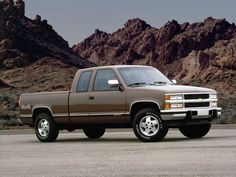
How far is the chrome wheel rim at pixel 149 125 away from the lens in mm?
15258

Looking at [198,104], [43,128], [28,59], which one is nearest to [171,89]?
[198,104]

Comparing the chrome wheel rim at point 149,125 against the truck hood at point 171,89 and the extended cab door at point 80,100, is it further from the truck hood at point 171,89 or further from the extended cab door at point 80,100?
the extended cab door at point 80,100

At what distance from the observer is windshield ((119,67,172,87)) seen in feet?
52.9

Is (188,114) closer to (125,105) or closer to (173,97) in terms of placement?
(173,97)

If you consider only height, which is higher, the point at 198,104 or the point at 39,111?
the point at 198,104

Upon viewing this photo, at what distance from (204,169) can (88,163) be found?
2250 mm

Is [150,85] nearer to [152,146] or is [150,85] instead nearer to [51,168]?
[152,146]

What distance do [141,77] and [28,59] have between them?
404 ft

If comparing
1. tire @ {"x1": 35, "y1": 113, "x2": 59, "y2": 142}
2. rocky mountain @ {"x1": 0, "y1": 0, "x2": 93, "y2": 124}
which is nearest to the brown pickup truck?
tire @ {"x1": 35, "y1": 113, "x2": 59, "y2": 142}

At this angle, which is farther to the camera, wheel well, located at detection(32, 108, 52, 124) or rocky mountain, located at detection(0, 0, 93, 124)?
rocky mountain, located at detection(0, 0, 93, 124)

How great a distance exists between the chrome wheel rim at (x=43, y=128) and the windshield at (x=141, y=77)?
2.64 m

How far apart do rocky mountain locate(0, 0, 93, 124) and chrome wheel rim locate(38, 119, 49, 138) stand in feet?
330

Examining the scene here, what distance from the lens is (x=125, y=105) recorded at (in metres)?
15.8

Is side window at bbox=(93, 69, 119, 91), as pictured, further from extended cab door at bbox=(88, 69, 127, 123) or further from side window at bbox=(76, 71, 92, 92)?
side window at bbox=(76, 71, 92, 92)
